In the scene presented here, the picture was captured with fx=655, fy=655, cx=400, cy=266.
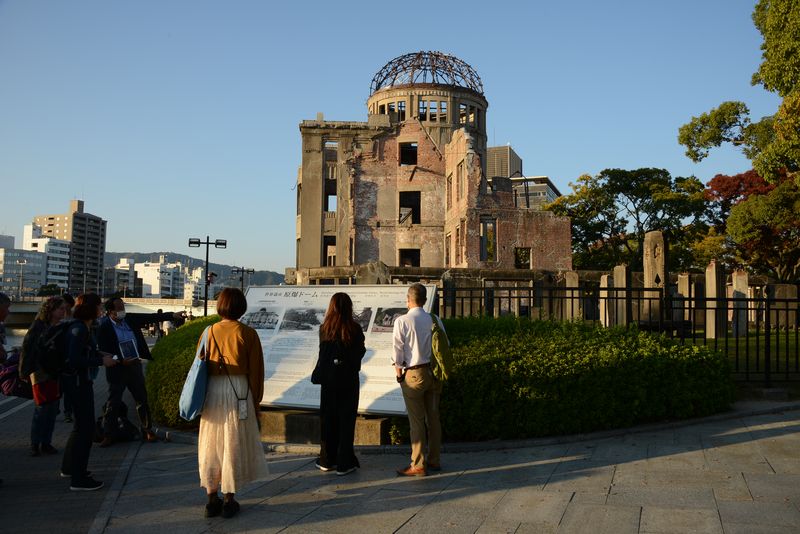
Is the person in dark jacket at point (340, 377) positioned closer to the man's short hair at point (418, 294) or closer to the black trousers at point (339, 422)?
the black trousers at point (339, 422)

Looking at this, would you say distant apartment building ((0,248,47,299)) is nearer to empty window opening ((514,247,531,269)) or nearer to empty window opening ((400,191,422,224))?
empty window opening ((400,191,422,224))

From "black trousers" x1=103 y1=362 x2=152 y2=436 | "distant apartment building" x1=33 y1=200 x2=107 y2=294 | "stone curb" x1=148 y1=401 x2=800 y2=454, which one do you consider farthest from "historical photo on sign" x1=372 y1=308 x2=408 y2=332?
"distant apartment building" x1=33 y1=200 x2=107 y2=294

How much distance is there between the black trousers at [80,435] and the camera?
619 centimetres

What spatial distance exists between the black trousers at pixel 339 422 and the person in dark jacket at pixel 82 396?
7.14ft

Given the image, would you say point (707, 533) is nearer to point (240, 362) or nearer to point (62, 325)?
point (240, 362)

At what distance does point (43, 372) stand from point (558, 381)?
5.82 meters

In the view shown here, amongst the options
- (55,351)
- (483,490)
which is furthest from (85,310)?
(483,490)

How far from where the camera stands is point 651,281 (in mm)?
17344

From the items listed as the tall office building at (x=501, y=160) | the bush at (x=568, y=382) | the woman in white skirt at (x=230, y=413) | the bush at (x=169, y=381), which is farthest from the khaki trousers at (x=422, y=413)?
the tall office building at (x=501, y=160)

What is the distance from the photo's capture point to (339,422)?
21.8 feet

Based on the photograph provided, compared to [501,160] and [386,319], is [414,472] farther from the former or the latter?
[501,160]

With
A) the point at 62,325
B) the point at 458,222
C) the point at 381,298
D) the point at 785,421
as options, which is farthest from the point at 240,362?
the point at 458,222

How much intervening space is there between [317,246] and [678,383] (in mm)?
37137

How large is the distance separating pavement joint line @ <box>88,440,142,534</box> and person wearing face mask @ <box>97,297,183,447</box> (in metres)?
0.32
